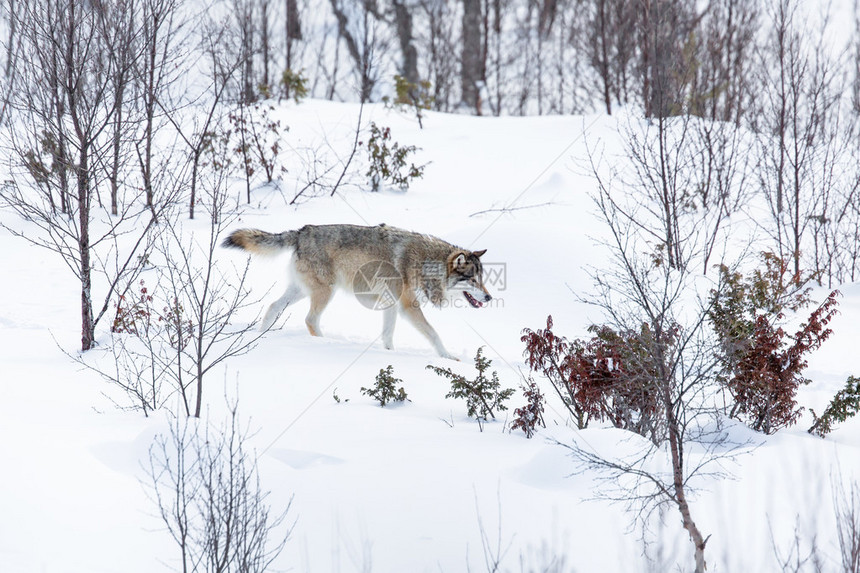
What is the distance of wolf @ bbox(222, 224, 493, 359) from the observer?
7.73 m

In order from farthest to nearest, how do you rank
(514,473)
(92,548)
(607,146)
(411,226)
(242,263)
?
(607,146)
(411,226)
(242,263)
(514,473)
(92,548)

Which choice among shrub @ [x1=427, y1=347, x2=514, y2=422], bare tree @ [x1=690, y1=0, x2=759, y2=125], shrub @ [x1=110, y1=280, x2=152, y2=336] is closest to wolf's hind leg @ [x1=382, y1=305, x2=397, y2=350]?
shrub @ [x1=427, y1=347, x2=514, y2=422]

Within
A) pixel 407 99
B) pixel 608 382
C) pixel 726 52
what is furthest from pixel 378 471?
pixel 726 52

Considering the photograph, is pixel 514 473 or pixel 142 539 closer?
pixel 142 539

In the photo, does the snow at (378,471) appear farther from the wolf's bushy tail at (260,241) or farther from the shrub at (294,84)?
the shrub at (294,84)

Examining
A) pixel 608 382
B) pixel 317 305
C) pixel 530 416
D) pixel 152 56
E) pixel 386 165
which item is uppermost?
pixel 152 56

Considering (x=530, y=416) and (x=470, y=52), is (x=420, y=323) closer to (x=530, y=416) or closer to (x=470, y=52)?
(x=530, y=416)

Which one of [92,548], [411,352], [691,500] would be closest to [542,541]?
[691,500]

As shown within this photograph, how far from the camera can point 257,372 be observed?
244 inches

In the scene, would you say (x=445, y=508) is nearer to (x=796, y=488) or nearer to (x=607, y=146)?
(x=796, y=488)

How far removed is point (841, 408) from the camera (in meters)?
4.96

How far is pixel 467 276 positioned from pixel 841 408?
4.12m

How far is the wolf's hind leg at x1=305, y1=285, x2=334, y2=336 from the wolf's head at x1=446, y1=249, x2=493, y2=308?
1443 millimetres

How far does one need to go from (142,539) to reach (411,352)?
4744 mm
